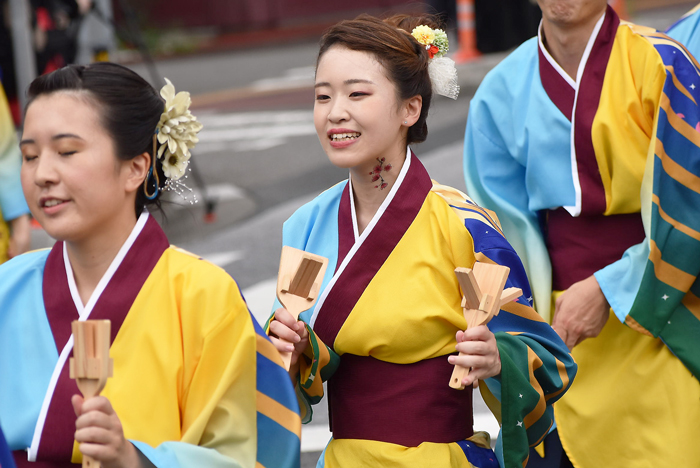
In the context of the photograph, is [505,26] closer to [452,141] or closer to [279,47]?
[452,141]

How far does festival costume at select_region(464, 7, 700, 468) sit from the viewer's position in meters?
2.80

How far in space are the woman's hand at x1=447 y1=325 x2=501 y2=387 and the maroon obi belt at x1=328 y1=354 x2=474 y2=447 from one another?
0.22 metres

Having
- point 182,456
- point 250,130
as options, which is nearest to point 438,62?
point 182,456

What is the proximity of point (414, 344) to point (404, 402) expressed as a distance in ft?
0.49

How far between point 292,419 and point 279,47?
1836 centimetres

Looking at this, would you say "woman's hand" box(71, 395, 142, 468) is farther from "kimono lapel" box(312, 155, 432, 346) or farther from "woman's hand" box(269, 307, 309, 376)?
"kimono lapel" box(312, 155, 432, 346)

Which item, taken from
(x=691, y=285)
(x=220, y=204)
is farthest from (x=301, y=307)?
(x=220, y=204)

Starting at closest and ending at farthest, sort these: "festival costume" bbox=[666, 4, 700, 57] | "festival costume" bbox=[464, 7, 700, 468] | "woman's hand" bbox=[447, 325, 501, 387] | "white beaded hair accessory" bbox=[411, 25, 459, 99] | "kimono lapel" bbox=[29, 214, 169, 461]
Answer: "kimono lapel" bbox=[29, 214, 169, 461] → "woman's hand" bbox=[447, 325, 501, 387] → "white beaded hair accessory" bbox=[411, 25, 459, 99] → "festival costume" bbox=[464, 7, 700, 468] → "festival costume" bbox=[666, 4, 700, 57]

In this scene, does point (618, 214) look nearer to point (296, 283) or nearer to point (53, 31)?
point (296, 283)

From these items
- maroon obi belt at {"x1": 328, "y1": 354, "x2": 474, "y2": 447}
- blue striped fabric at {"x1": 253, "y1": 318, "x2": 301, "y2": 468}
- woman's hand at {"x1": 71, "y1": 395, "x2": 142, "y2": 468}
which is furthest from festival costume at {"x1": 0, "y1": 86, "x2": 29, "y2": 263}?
woman's hand at {"x1": 71, "y1": 395, "x2": 142, "y2": 468}

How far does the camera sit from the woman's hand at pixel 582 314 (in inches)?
113

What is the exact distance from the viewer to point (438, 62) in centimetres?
255

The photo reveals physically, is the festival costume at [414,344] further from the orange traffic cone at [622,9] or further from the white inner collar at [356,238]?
the orange traffic cone at [622,9]

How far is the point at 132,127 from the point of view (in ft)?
6.63
